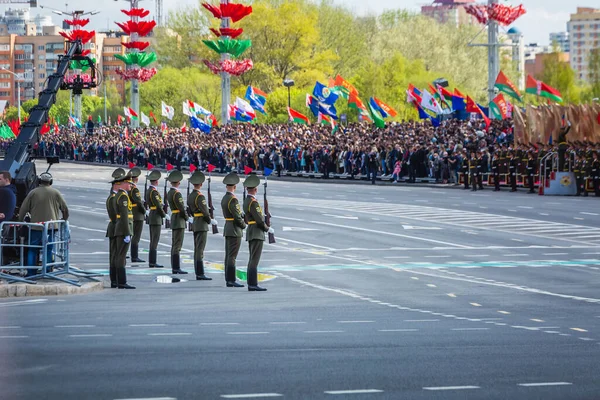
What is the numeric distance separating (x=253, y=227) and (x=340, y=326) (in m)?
4.48

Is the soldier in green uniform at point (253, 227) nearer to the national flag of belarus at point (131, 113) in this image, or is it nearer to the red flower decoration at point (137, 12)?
the national flag of belarus at point (131, 113)

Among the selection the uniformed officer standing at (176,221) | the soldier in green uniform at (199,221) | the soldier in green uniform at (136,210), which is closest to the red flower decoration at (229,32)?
the soldier in green uniform at (136,210)

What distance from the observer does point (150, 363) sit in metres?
11.9

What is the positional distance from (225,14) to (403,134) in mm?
27880

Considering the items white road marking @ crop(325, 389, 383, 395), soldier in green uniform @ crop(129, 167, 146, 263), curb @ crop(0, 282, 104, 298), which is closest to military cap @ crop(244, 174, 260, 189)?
curb @ crop(0, 282, 104, 298)

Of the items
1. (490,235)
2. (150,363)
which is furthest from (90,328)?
(490,235)

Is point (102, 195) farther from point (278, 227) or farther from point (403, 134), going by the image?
point (278, 227)

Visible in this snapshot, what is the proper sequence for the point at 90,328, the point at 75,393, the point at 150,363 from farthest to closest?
the point at 90,328
the point at 150,363
the point at 75,393

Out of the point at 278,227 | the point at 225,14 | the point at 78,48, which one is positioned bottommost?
the point at 278,227

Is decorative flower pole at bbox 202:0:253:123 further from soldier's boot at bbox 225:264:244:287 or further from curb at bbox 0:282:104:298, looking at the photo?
curb at bbox 0:282:104:298

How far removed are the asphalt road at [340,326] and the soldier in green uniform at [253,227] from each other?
48cm

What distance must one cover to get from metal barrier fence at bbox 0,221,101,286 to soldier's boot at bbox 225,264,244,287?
7.53 feet

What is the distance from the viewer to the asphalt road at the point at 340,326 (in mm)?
10797

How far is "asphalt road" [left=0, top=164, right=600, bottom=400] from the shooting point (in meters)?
10.8
